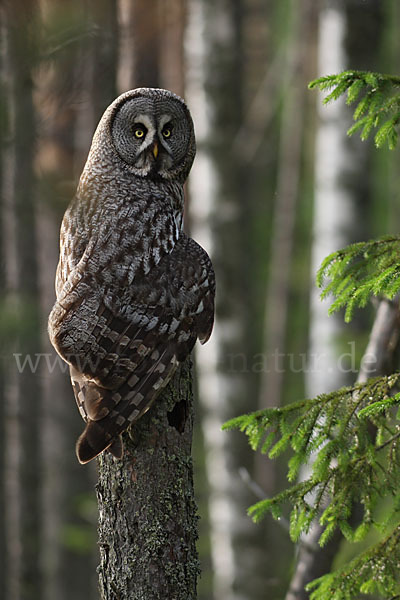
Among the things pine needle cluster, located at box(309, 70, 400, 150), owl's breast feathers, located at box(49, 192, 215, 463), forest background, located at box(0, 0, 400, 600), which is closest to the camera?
pine needle cluster, located at box(309, 70, 400, 150)

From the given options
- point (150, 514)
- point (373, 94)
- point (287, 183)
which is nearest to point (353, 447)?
point (150, 514)

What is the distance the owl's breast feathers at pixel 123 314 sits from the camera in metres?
2.94

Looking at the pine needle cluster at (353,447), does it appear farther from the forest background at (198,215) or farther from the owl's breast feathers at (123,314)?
the forest background at (198,215)

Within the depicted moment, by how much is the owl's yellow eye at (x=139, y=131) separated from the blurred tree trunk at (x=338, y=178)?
262cm

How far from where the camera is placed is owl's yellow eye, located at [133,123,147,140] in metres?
3.94

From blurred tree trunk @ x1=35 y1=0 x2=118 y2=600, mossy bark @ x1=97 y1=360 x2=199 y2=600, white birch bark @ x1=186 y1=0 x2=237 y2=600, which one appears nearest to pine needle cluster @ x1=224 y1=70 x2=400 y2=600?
mossy bark @ x1=97 y1=360 x2=199 y2=600

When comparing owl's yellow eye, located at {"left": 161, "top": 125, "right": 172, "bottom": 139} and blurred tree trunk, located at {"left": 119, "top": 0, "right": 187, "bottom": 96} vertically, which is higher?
blurred tree trunk, located at {"left": 119, "top": 0, "right": 187, "bottom": 96}

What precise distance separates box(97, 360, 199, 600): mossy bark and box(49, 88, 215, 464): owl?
0.33 ft

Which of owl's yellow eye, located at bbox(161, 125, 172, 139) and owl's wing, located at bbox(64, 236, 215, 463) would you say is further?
owl's yellow eye, located at bbox(161, 125, 172, 139)

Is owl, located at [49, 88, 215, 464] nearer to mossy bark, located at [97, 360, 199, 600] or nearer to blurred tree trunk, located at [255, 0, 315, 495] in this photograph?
mossy bark, located at [97, 360, 199, 600]

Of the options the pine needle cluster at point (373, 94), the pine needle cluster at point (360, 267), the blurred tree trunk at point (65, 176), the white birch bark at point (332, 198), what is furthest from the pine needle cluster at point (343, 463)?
A: the blurred tree trunk at point (65, 176)

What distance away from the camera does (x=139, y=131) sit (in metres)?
3.97

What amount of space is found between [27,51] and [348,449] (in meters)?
5.03

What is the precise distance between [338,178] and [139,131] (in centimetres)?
268
